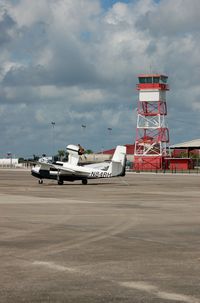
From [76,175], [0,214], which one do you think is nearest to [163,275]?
[0,214]

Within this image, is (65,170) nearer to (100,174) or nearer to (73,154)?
(73,154)

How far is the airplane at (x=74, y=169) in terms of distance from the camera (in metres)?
56.8

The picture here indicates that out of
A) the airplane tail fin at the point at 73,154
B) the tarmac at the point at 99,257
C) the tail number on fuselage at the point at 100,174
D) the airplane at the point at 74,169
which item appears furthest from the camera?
the airplane tail fin at the point at 73,154

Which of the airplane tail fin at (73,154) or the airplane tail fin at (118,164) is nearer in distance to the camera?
the airplane tail fin at (118,164)

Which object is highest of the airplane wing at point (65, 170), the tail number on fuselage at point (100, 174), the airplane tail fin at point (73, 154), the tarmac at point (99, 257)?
the airplane tail fin at point (73, 154)

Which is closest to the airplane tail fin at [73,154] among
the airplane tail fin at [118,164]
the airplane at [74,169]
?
the airplane at [74,169]

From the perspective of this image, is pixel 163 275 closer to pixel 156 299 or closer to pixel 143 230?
pixel 156 299

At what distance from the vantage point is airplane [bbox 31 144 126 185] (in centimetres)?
5681

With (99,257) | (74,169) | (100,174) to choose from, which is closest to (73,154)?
(74,169)

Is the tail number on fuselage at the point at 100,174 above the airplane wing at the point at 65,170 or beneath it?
beneath

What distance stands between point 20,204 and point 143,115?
10731cm

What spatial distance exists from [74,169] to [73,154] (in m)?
2.02

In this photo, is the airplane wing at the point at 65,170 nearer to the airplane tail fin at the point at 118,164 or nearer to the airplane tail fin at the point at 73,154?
the airplane tail fin at the point at 73,154

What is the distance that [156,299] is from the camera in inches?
366
